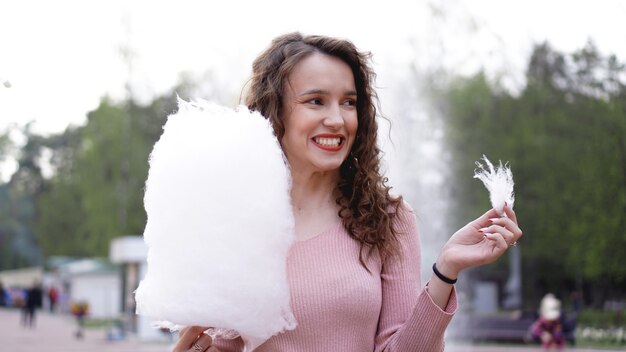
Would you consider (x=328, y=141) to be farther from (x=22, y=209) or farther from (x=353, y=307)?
(x=22, y=209)

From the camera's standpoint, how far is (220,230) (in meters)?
2.08

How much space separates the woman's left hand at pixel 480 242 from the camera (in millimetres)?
2023

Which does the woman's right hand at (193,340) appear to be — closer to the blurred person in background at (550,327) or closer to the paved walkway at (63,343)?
the blurred person in background at (550,327)

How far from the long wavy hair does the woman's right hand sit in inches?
18.3

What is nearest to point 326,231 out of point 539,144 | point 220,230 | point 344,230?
point 344,230

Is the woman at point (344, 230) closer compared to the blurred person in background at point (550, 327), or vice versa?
the woman at point (344, 230)

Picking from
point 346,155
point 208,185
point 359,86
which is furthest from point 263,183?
point 359,86

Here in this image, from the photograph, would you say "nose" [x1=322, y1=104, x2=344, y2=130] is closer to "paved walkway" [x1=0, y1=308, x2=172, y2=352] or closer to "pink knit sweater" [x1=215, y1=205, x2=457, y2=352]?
"pink knit sweater" [x1=215, y1=205, x2=457, y2=352]

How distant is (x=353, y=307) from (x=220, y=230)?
0.40 m

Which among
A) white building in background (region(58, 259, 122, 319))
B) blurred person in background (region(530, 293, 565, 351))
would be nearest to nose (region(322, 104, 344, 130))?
blurred person in background (region(530, 293, 565, 351))

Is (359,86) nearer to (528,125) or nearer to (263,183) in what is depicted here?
(263,183)

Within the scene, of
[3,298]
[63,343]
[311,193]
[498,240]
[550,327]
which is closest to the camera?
[498,240]

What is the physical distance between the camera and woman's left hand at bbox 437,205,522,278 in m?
Result: 2.02

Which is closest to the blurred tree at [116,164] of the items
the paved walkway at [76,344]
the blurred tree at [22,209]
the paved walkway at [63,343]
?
the paved walkway at [63,343]
